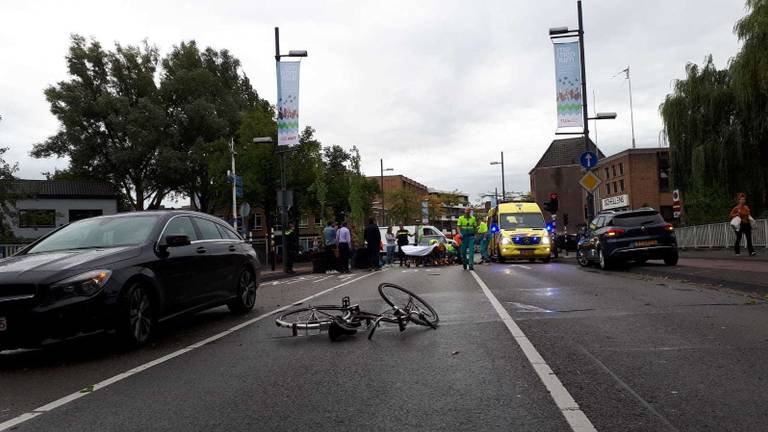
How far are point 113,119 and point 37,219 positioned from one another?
34.8 feet

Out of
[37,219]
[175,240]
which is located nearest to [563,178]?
[37,219]

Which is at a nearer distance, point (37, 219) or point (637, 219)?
point (637, 219)

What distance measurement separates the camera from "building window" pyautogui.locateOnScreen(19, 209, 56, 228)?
1785 inches

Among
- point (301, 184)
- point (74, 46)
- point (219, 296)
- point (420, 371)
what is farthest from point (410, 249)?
point (74, 46)

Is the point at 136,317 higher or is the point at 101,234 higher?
the point at 101,234

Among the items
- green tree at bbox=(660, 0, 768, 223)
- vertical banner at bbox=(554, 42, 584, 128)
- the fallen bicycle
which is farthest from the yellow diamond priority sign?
the fallen bicycle

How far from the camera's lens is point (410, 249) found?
23.8 metres

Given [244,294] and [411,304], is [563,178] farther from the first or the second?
[411,304]

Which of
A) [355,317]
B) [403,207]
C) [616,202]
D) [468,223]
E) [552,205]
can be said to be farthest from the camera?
[403,207]

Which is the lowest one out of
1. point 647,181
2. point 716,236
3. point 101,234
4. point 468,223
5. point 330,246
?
point 716,236

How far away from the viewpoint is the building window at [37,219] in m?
45.3

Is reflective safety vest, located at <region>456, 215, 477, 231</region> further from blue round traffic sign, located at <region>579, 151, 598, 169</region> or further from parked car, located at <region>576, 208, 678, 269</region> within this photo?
blue round traffic sign, located at <region>579, 151, 598, 169</region>

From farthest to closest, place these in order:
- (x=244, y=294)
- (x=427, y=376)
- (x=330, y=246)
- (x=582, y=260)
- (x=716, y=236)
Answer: (x=716, y=236)
(x=330, y=246)
(x=582, y=260)
(x=244, y=294)
(x=427, y=376)

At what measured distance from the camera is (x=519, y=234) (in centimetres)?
2236
